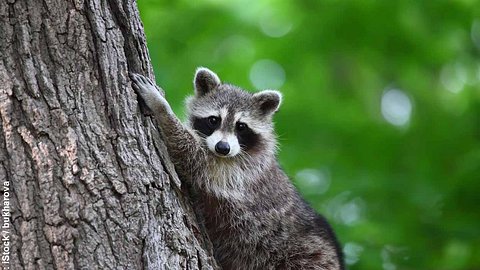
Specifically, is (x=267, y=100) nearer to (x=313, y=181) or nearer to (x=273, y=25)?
(x=313, y=181)

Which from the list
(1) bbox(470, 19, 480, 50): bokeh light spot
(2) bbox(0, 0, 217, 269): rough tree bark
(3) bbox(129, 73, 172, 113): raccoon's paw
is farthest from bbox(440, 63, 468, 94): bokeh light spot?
(2) bbox(0, 0, 217, 269): rough tree bark

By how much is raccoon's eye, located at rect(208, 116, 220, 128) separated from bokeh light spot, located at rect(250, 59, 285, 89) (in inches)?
167

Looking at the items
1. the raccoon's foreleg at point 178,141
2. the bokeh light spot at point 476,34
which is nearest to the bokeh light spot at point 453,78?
the bokeh light spot at point 476,34

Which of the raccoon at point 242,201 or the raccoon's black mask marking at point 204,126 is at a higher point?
the raccoon's black mask marking at point 204,126

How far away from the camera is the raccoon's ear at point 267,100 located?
7.41 metres

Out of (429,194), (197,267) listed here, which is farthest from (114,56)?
(429,194)

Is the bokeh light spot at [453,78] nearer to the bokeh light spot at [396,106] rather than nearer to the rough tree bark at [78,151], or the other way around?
the bokeh light spot at [396,106]

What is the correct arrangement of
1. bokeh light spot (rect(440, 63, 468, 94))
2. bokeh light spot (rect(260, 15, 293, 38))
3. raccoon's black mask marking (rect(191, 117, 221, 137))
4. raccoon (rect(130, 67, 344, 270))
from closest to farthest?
raccoon (rect(130, 67, 344, 270))
raccoon's black mask marking (rect(191, 117, 221, 137))
bokeh light spot (rect(260, 15, 293, 38))
bokeh light spot (rect(440, 63, 468, 94))

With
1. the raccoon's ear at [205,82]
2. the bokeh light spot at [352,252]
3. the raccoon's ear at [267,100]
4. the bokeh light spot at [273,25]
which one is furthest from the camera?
the bokeh light spot at [273,25]

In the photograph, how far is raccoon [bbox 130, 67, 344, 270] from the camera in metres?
6.11

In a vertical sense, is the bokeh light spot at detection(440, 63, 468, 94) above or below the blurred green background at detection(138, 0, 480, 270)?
above

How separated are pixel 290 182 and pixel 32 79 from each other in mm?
3184

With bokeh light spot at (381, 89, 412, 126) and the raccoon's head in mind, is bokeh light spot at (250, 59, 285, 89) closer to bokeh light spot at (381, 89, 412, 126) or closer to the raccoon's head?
bokeh light spot at (381, 89, 412, 126)

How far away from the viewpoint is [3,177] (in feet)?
13.7
